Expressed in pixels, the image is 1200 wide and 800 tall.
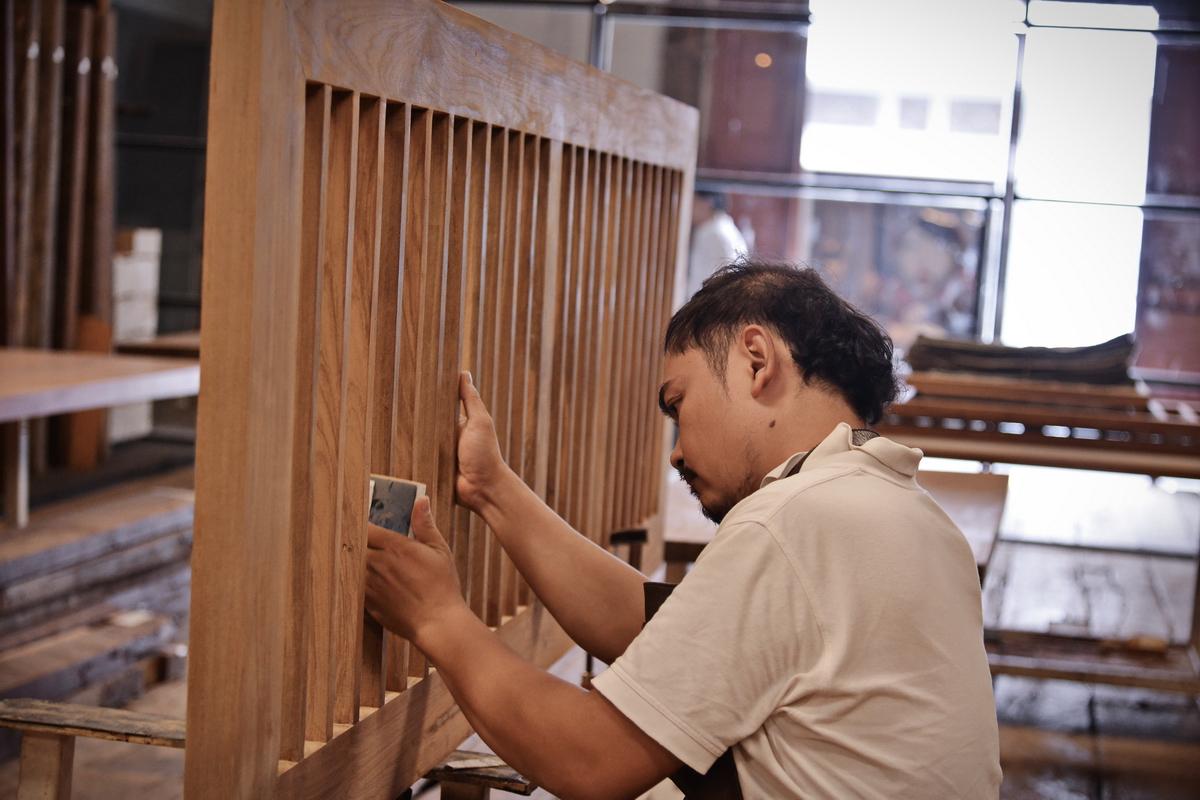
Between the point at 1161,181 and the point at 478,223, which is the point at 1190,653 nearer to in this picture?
the point at 478,223

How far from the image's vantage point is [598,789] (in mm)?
1256

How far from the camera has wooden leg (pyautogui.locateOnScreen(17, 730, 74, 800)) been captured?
1.77 metres

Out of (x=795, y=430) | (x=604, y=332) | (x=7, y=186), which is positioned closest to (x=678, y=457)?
(x=795, y=430)

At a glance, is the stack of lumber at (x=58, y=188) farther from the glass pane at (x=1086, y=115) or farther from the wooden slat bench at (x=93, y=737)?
the glass pane at (x=1086, y=115)

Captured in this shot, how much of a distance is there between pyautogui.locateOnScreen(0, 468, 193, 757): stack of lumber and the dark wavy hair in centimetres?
249

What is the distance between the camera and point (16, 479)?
13.6ft

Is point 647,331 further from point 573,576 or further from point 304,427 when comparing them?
point 304,427

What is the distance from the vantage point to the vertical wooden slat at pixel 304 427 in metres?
1.24

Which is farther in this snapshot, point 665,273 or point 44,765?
point 665,273

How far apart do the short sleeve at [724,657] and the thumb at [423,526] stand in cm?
32

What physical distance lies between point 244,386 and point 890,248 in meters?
5.88

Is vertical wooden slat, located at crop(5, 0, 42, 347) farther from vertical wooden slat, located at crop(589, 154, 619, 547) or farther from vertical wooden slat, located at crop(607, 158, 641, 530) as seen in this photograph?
vertical wooden slat, located at crop(589, 154, 619, 547)

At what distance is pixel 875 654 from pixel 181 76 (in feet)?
21.5

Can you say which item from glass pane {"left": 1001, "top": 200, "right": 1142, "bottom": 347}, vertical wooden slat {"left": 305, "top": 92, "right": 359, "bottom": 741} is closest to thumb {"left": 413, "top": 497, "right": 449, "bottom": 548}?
vertical wooden slat {"left": 305, "top": 92, "right": 359, "bottom": 741}
